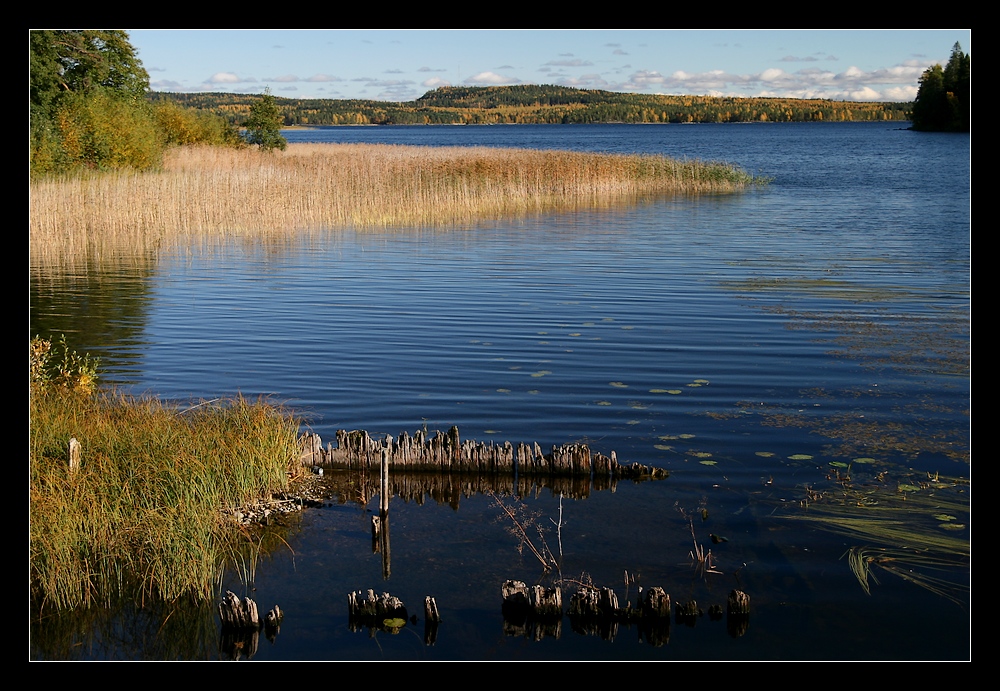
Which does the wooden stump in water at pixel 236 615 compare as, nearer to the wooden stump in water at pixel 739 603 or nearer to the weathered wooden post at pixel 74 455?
the weathered wooden post at pixel 74 455

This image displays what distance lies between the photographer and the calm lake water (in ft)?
21.5

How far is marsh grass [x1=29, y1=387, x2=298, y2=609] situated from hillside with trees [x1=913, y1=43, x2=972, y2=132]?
78.2 m

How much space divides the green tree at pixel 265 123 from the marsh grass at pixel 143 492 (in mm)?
36657

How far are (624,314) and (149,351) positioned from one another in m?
6.84

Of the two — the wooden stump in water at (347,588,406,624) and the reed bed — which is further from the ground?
the reed bed

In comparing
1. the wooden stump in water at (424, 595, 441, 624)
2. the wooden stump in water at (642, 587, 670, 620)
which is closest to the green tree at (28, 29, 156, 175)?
the wooden stump in water at (424, 595, 441, 624)

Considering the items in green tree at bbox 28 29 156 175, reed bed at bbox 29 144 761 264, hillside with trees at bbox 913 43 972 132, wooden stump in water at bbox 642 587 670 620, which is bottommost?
wooden stump in water at bbox 642 587 670 620

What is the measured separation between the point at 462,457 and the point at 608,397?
262 cm

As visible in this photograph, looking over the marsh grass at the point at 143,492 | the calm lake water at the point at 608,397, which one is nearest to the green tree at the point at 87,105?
the calm lake water at the point at 608,397

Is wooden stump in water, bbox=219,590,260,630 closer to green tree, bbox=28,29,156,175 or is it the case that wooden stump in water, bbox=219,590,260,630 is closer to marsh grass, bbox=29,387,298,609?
marsh grass, bbox=29,387,298,609

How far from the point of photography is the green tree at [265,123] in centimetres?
4422
